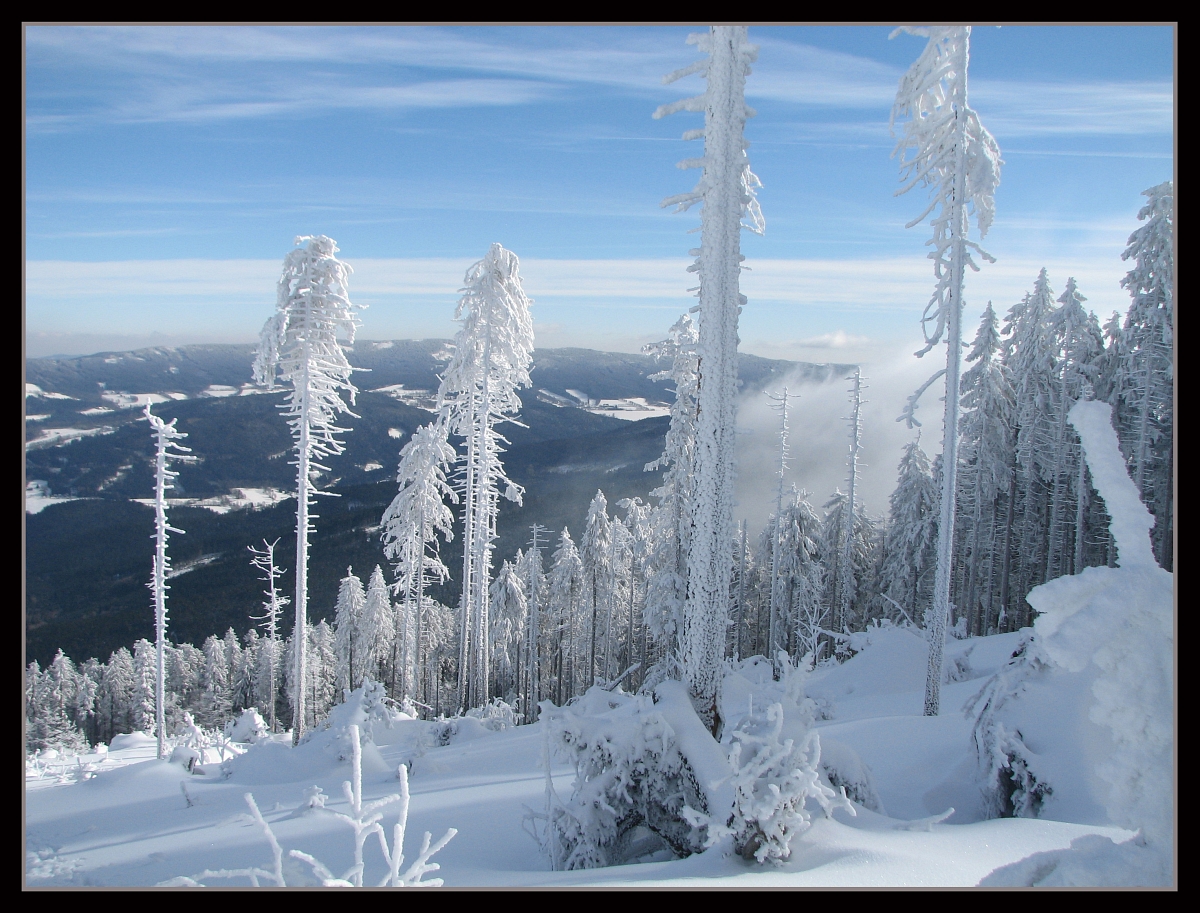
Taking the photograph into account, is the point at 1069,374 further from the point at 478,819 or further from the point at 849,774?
the point at 478,819

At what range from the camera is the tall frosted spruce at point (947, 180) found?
8.32 metres

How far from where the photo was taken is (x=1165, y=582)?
392cm

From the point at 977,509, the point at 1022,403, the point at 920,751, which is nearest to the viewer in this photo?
the point at 920,751

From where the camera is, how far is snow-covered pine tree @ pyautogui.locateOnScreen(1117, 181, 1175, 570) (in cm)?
733

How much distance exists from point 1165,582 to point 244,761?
15.2m

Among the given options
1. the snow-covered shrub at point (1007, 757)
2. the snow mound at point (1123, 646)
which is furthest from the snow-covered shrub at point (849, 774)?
the snow mound at point (1123, 646)

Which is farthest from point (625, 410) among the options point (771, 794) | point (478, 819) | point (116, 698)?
point (771, 794)

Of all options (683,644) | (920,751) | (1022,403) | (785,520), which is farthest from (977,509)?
(683,644)

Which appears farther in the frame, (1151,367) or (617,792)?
(1151,367)

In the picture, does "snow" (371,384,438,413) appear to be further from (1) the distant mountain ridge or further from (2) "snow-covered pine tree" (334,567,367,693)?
(2) "snow-covered pine tree" (334,567,367,693)

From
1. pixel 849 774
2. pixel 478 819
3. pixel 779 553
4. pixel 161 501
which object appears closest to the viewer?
pixel 849 774

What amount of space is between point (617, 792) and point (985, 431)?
24.1 meters

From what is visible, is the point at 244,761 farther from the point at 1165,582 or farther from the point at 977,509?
the point at 977,509

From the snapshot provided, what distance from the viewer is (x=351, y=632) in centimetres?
3478
